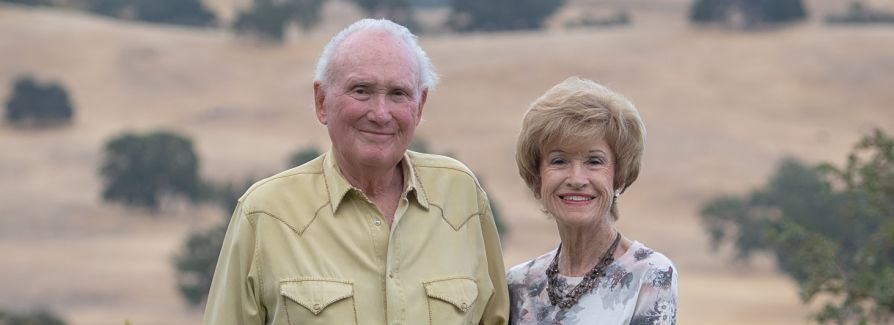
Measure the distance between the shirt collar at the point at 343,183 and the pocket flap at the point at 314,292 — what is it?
8.7 inches

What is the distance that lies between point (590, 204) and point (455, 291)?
0.46 m

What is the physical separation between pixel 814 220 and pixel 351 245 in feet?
104

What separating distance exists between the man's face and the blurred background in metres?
21.1

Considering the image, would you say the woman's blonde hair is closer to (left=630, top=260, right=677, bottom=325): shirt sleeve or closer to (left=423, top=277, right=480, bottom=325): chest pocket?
(left=630, top=260, right=677, bottom=325): shirt sleeve

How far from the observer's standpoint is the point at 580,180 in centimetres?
402

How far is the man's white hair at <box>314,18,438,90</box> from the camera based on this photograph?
3.93 metres


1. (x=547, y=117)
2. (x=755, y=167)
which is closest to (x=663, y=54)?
(x=755, y=167)

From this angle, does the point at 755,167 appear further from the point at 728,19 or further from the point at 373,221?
Result: the point at 373,221

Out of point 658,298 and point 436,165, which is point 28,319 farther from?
point 658,298

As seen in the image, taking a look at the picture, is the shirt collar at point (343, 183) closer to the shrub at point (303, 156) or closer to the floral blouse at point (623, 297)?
the floral blouse at point (623, 297)

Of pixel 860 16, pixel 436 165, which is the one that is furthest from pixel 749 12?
pixel 436 165

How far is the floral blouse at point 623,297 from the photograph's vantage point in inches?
157

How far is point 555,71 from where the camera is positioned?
185ft

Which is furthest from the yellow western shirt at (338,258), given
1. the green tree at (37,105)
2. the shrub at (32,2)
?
the shrub at (32,2)
